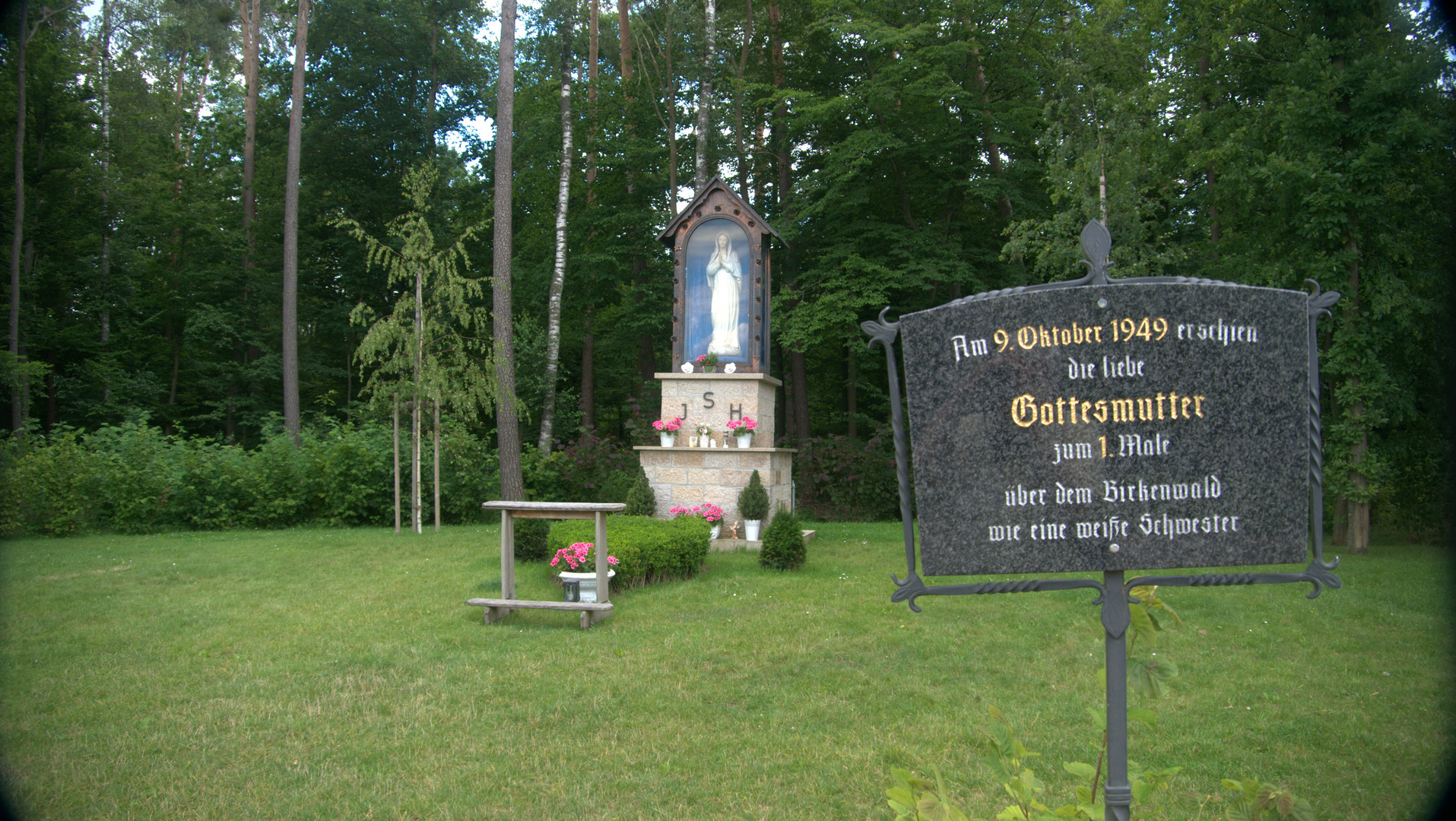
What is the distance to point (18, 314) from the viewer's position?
18.9 metres

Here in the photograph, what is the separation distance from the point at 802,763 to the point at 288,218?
1940 cm

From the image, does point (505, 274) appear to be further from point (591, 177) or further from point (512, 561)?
point (591, 177)

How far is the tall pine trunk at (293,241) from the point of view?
1850cm

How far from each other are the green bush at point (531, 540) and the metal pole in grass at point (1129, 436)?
28.7 feet

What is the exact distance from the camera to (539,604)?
7027mm

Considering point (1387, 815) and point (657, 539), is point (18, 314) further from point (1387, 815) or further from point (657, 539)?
point (1387, 815)

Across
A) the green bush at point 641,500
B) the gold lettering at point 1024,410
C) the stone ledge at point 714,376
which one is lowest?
the green bush at point 641,500

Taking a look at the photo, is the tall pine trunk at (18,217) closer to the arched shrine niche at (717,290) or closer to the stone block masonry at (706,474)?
the stone block masonry at (706,474)

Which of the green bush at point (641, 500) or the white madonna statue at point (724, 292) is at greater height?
the white madonna statue at point (724, 292)

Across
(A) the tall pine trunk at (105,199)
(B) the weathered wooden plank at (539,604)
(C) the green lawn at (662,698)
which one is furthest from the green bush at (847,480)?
(A) the tall pine trunk at (105,199)

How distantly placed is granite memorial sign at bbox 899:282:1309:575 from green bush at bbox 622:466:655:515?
971 centimetres

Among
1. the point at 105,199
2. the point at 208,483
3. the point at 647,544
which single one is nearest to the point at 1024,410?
the point at 647,544

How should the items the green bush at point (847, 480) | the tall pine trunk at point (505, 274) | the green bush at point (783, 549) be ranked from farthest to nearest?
the green bush at point (847, 480) < the tall pine trunk at point (505, 274) < the green bush at point (783, 549)

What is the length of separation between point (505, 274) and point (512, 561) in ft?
27.1
